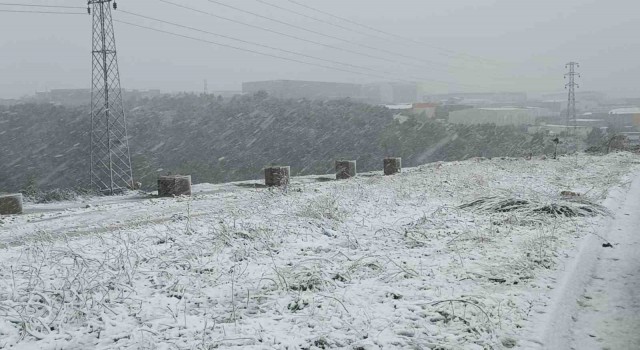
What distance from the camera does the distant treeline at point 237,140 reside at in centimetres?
5434

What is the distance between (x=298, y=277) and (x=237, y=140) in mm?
58498

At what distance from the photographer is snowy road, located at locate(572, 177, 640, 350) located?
428cm

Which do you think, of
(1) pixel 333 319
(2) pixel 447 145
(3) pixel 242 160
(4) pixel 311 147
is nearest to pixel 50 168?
(3) pixel 242 160

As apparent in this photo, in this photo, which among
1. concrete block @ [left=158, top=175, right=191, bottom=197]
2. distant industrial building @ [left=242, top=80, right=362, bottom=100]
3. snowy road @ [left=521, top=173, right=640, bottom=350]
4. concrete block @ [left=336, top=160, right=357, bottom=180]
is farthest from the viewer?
distant industrial building @ [left=242, top=80, right=362, bottom=100]

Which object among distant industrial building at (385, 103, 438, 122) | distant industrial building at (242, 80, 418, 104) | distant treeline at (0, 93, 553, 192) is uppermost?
distant industrial building at (242, 80, 418, 104)

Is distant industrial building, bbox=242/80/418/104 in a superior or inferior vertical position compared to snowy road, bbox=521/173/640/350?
superior

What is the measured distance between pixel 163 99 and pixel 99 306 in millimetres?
75425

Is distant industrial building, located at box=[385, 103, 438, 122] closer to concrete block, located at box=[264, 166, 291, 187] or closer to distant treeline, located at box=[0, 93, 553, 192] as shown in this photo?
distant treeline, located at box=[0, 93, 553, 192]

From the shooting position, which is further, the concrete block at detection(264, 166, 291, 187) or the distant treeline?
the distant treeline

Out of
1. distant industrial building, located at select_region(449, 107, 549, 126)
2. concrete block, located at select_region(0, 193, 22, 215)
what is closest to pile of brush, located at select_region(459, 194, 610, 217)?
concrete block, located at select_region(0, 193, 22, 215)

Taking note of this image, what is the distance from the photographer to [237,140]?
6319 centimetres

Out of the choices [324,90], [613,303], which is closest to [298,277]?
[613,303]

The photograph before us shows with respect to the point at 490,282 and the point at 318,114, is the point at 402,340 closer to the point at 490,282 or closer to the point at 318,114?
the point at 490,282

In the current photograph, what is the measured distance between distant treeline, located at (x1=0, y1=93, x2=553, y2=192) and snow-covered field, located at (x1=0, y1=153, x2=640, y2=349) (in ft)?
140
